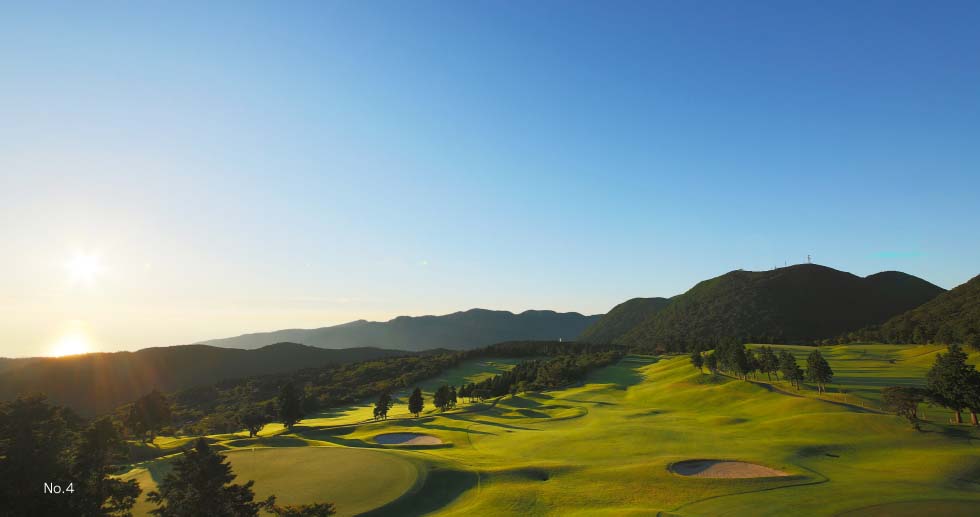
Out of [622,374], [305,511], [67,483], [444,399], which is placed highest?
[67,483]

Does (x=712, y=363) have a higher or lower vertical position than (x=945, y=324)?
lower

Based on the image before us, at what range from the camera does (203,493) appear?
2275 cm

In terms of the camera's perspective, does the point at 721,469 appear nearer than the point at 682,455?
Yes

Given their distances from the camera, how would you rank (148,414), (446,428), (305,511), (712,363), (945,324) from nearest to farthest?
(305,511), (446,428), (148,414), (712,363), (945,324)

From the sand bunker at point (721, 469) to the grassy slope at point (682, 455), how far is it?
44.8 inches

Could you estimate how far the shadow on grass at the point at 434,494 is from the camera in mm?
30609

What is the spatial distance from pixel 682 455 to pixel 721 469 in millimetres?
4606

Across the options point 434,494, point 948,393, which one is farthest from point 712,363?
point 434,494

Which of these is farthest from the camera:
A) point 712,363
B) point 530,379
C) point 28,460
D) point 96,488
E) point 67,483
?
point 530,379

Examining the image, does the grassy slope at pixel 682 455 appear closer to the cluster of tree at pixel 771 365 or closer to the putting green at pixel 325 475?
the putting green at pixel 325 475

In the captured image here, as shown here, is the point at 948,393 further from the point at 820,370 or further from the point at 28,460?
the point at 28,460

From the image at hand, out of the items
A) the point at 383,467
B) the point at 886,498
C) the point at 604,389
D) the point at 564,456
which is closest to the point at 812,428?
the point at 886,498

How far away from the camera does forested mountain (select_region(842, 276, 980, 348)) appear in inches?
4556

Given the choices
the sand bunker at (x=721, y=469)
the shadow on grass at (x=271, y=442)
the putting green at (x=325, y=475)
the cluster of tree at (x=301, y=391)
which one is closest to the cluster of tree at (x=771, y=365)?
the sand bunker at (x=721, y=469)
